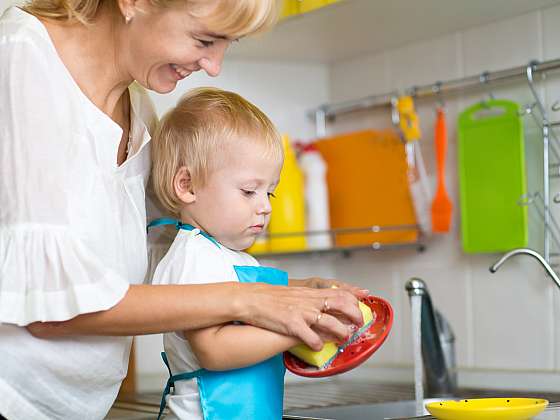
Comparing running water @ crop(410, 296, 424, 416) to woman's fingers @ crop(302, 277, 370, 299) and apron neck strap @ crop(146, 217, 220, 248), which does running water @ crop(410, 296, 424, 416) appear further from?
apron neck strap @ crop(146, 217, 220, 248)

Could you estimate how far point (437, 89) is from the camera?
1.96 metres

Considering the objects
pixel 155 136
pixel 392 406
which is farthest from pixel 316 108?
pixel 155 136

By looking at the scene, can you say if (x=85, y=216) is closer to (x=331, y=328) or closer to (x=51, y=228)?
(x=51, y=228)

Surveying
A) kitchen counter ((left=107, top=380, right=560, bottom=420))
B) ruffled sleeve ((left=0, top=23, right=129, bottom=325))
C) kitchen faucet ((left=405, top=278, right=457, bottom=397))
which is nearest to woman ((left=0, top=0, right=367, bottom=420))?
ruffled sleeve ((left=0, top=23, right=129, bottom=325))

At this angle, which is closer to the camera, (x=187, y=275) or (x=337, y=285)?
(x=187, y=275)

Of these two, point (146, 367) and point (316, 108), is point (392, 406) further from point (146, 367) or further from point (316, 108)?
point (316, 108)

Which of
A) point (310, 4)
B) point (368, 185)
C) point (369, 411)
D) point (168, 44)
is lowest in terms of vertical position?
point (369, 411)

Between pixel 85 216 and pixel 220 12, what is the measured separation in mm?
286

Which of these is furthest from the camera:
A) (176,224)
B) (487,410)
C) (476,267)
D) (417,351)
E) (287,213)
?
(287,213)

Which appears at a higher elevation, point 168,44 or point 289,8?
point 289,8

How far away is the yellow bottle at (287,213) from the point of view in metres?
2.05

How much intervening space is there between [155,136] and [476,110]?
804 millimetres

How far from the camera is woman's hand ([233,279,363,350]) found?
110 centimetres

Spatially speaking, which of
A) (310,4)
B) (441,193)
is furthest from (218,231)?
(441,193)
